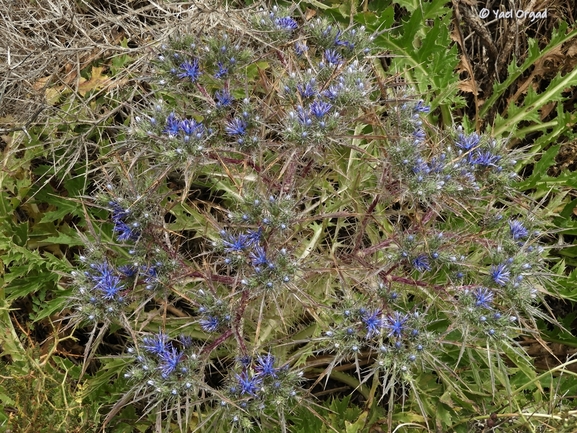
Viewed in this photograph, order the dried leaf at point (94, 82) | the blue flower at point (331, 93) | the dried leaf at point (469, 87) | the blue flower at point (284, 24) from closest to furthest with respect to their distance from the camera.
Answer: the blue flower at point (331, 93) < the blue flower at point (284, 24) < the dried leaf at point (94, 82) < the dried leaf at point (469, 87)

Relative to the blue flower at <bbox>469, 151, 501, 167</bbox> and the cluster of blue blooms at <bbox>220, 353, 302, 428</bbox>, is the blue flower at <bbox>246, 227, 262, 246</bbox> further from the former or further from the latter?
the blue flower at <bbox>469, 151, 501, 167</bbox>

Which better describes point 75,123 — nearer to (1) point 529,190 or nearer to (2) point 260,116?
(2) point 260,116

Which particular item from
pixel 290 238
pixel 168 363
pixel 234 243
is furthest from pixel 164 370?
pixel 290 238

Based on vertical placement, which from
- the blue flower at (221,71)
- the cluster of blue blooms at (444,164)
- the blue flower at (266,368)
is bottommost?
the blue flower at (266,368)

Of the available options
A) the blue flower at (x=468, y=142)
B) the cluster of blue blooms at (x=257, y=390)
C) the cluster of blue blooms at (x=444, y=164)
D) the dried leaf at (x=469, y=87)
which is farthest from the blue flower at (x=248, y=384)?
the dried leaf at (x=469, y=87)

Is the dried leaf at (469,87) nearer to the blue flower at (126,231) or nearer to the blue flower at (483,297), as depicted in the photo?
the blue flower at (483,297)

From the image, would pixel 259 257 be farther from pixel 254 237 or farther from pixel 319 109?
pixel 319 109
